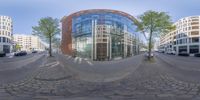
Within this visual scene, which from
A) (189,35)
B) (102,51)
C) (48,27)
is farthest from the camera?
(189,35)

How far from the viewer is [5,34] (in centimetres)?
8312

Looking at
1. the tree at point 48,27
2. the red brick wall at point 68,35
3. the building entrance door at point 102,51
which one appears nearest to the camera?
the building entrance door at point 102,51

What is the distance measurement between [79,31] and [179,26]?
8304 centimetres

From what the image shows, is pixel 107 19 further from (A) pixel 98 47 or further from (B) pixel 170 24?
(B) pixel 170 24

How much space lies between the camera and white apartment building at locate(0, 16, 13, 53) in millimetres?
79113

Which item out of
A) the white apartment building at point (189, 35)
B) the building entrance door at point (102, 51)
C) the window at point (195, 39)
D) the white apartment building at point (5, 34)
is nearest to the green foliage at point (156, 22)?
the building entrance door at point (102, 51)

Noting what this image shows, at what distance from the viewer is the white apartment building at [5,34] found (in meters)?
79.1

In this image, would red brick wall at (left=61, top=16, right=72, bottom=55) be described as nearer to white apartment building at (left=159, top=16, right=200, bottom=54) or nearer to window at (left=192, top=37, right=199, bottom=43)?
white apartment building at (left=159, top=16, right=200, bottom=54)

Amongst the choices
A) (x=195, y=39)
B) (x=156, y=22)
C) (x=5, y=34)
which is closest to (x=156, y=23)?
(x=156, y=22)

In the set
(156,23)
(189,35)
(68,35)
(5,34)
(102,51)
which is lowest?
(102,51)

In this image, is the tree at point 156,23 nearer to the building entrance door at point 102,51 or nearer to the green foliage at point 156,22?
the green foliage at point 156,22

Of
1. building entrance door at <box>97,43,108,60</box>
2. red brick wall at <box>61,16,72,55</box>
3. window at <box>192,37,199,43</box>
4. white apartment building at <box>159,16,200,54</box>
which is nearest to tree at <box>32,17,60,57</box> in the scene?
red brick wall at <box>61,16,72,55</box>

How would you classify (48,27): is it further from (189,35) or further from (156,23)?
(189,35)

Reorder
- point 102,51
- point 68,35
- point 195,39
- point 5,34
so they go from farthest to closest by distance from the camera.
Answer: point 5,34 → point 195,39 → point 68,35 → point 102,51
